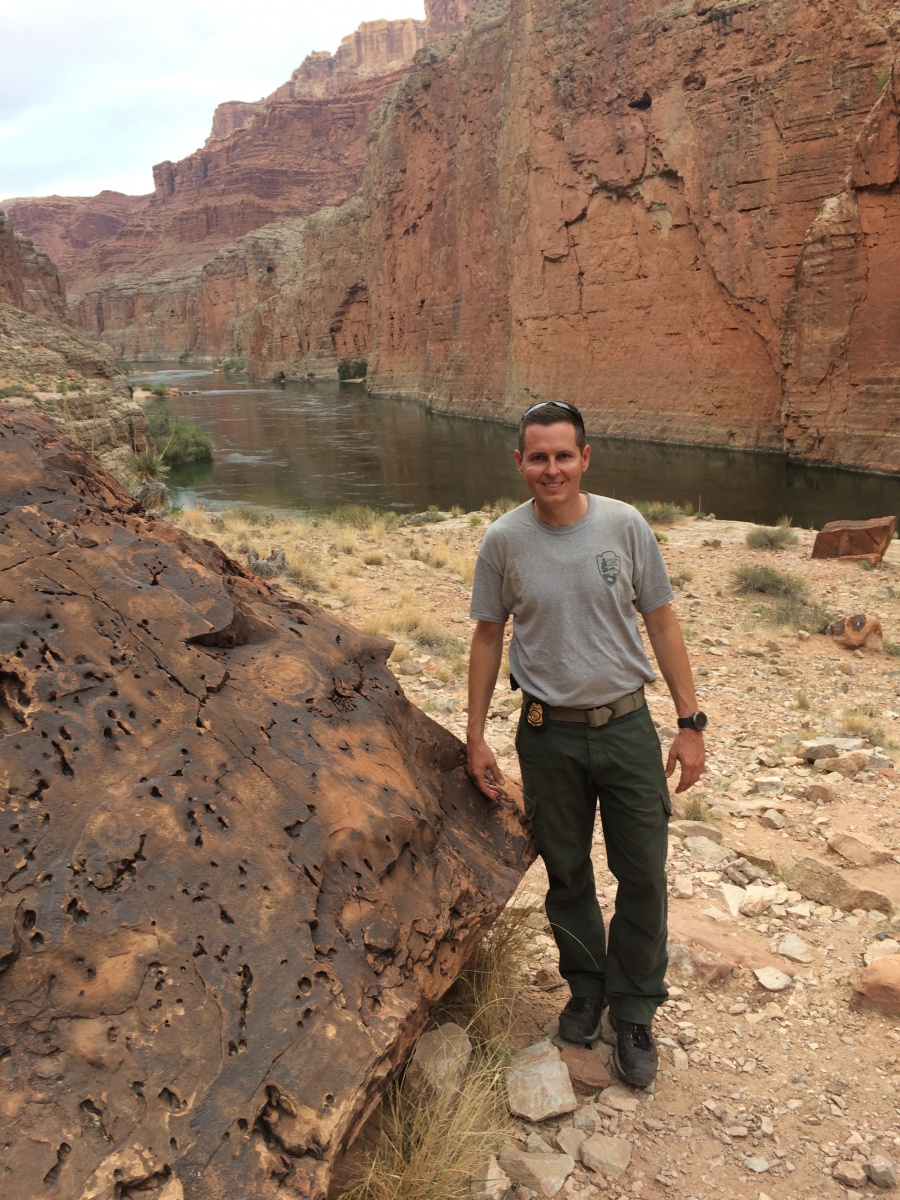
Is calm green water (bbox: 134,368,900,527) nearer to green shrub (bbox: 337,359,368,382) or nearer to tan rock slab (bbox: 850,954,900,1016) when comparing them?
tan rock slab (bbox: 850,954,900,1016)

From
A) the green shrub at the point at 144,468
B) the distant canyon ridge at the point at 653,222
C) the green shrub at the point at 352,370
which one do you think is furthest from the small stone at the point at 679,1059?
the green shrub at the point at 352,370

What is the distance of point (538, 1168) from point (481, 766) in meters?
0.95

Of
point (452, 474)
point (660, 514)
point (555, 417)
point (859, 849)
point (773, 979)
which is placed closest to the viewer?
point (555, 417)

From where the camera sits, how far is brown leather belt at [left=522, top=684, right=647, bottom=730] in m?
2.19

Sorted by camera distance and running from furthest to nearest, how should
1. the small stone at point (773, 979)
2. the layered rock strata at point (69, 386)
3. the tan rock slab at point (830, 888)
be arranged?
the layered rock strata at point (69, 386) < the tan rock slab at point (830, 888) < the small stone at point (773, 979)

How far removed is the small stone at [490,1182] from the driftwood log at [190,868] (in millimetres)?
392

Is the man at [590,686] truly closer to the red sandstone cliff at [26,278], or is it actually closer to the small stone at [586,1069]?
the small stone at [586,1069]

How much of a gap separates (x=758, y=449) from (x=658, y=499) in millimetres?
6039

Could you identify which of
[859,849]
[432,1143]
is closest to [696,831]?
[859,849]

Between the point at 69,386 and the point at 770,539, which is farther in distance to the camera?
the point at 69,386

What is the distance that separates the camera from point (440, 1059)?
2.05 m

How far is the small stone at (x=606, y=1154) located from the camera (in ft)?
6.44

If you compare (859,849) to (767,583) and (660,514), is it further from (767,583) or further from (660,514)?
(660,514)

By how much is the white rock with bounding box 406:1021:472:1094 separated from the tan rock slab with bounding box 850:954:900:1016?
1.18 meters
